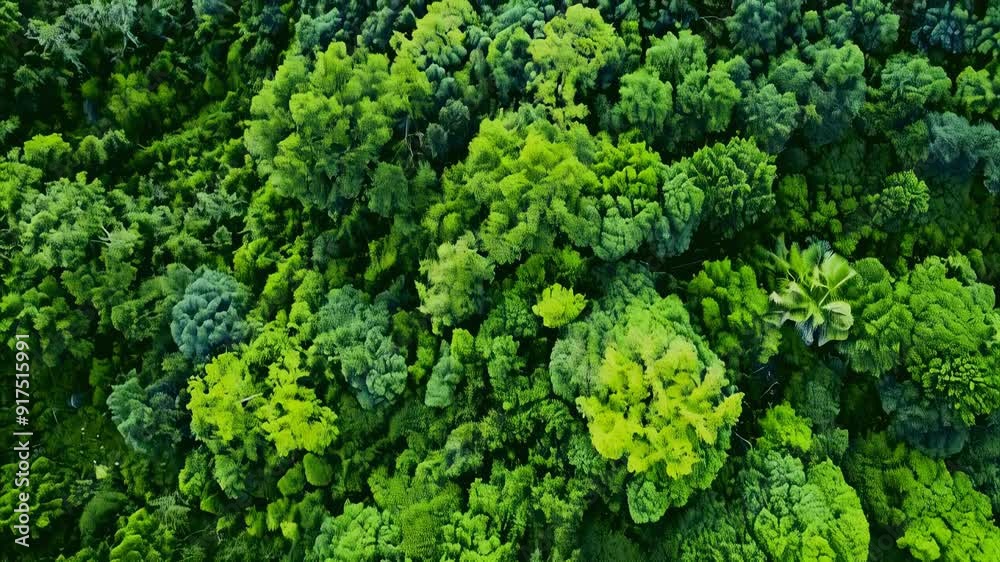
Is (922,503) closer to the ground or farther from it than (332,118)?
closer to the ground

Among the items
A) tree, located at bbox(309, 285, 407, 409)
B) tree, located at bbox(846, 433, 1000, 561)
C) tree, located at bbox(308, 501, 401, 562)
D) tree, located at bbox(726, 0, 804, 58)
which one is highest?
tree, located at bbox(726, 0, 804, 58)

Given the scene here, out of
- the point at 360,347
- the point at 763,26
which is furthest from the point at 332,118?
the point at 763,26

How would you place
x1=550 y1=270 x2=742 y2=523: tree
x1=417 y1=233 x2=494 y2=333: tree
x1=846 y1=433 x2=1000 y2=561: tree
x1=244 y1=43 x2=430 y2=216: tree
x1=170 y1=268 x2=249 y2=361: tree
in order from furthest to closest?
1. x1=170 y1=268 x2=249 y2=361: tree
2. x1=244 y1=43 x2=430 y2=216: tree
3. x1=417 y1=233 x2=494 y2=333: tree
4. x1=846 y1=433 x2=1000 y2=561: tree
5. x1=550 y1=270 x2=742 y2=523: tree

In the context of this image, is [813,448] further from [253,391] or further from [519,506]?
[253,391]

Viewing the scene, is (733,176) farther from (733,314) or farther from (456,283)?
(456,283)

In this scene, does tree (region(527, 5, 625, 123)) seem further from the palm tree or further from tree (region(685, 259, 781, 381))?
the palm tree

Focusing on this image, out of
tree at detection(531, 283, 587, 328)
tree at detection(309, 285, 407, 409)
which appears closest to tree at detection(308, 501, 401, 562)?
tree at detection(309, 285, 407, 409)
